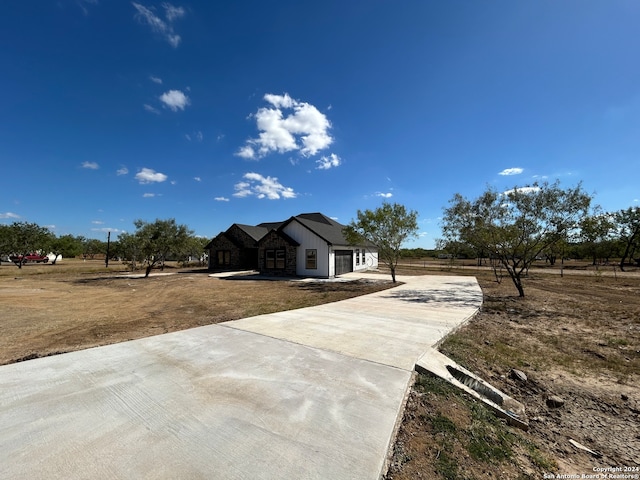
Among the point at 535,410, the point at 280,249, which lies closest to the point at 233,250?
the point at 280,249

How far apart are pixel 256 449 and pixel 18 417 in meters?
2.87

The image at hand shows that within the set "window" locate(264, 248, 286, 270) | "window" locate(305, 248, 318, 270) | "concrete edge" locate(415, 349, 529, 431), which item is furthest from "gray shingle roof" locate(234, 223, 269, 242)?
"concrete edge" locate(415, 349, 529, 431)

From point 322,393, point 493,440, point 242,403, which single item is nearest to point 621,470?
point 493,440

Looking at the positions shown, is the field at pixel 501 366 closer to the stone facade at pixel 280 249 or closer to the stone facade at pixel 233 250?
the stone facade at pixel 280 249

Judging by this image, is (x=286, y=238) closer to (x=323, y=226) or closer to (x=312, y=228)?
(x=312, y=228)

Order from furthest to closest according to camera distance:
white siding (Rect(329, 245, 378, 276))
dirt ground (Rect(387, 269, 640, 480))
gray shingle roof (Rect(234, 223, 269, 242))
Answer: gray shingle roof (Rect(234, 223, 269, 242))
white siding (Rect(329, 245, 378, 276))
dirt ground (Rect(387, 269, 640, 480))

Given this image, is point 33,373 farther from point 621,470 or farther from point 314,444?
point 621,470

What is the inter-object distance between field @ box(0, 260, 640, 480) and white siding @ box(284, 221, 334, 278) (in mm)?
10164

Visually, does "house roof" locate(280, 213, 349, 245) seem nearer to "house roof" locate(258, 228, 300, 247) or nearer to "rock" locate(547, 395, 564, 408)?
"house roof" locate(258, 228, 300, 247)

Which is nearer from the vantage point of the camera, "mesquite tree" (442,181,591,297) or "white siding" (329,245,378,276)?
"mesquite tree" (442,181,591,297)

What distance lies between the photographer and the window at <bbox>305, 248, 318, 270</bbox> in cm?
2298

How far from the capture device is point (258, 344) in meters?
5.68

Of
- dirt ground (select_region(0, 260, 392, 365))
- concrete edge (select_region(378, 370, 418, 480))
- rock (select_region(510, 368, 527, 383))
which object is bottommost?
rock (select_region(510, 368, 527, 383))

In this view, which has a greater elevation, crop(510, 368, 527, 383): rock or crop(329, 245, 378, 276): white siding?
crop(329, 245, 378, 276): white siding
